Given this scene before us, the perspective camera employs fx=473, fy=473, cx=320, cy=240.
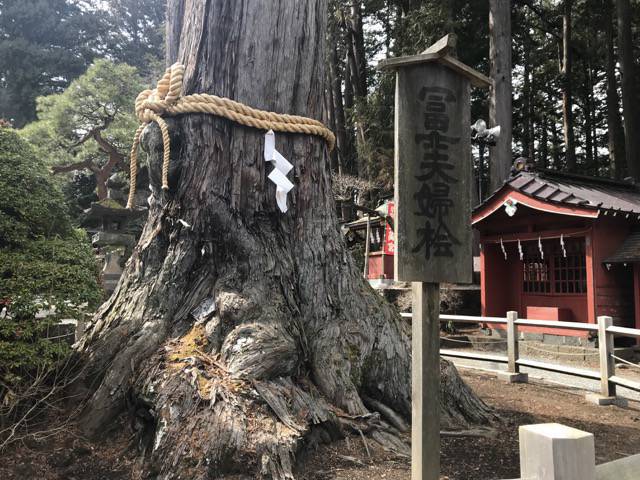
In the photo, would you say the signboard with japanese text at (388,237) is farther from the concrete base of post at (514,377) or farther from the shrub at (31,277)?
the shrub at (31,277)

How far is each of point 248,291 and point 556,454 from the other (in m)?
2.31

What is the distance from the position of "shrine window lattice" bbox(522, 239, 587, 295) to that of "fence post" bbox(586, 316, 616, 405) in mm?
4329

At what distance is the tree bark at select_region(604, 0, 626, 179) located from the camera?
17531mm

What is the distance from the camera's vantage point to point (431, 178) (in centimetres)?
260

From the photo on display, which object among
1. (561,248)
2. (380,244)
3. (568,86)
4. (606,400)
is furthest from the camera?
(568,86)

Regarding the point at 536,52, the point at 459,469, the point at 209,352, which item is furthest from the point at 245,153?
the point at 536,52

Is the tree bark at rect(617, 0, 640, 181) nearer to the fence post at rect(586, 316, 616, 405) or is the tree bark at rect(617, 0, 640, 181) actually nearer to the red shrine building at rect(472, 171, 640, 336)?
the red shrine building at rect(472, 171, 640, 336)

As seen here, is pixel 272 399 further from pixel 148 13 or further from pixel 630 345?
pixel 148 13

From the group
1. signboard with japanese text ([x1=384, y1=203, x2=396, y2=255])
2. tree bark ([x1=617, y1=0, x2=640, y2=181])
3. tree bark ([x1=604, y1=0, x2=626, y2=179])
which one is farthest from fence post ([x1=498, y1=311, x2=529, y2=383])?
tree bark ([x1=604, y1=0, x2=626, y2=179])

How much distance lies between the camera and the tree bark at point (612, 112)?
1753cm

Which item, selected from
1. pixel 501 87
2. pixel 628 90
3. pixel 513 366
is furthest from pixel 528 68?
pixel 513 366

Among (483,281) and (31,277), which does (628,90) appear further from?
(31,277)

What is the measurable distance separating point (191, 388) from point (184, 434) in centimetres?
28

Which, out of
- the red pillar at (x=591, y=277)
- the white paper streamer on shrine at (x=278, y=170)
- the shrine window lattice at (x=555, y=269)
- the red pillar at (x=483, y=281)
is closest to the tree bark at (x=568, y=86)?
the shrine window lattice at (x=555, y=269)
